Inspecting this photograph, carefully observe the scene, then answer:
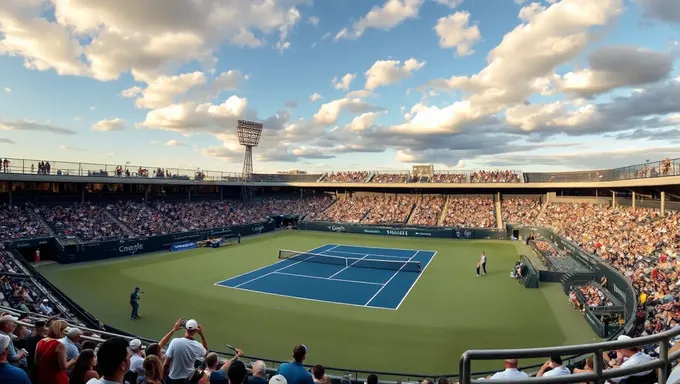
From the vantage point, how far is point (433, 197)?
2256 inches

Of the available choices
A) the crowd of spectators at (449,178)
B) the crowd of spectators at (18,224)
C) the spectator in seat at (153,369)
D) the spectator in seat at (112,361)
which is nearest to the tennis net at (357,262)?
the crowd of spectators at (18,224)

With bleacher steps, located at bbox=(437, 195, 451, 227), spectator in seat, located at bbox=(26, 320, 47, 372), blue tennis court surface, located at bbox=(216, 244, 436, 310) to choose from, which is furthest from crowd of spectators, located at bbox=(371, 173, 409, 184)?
spectator in seat, located at bbox=(26, 320, 47, 372)

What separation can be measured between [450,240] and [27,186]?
42.5m

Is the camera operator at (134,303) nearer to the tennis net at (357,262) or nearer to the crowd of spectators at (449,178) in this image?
the tennis net at (357,262)

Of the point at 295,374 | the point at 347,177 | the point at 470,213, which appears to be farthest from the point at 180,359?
the point at 347,177

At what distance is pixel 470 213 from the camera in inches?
1981

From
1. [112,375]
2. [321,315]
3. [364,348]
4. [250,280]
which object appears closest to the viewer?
[112,375]

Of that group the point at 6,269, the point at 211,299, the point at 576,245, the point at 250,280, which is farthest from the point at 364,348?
the point at 576,245

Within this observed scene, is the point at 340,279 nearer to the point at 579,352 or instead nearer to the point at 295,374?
the point at 295,374

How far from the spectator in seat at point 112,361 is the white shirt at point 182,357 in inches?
105

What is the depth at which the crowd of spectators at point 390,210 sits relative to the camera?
51.6 meters

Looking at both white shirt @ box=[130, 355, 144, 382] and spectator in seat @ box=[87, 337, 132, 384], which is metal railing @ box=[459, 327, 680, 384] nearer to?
spectator in seat @ box=[87, 337, 132, 384]

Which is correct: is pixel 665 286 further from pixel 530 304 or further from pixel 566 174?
pixel 566 174

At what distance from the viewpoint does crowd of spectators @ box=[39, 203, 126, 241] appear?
32612 millimetres
